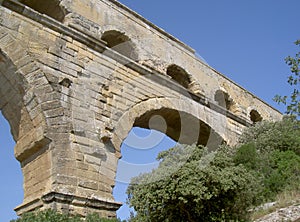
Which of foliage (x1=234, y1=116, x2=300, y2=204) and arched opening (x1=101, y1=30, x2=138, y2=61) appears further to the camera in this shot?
arched opening (x1=101, y1=30, x2=138, y2=61)

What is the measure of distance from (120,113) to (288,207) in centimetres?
376

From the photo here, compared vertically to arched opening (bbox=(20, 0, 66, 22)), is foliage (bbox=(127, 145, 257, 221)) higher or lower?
lower

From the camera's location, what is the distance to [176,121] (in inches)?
424

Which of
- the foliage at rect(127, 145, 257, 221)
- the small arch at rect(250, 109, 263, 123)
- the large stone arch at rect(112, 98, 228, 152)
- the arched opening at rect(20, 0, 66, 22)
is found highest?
the small arch at rect(250, 109, 263, 123)

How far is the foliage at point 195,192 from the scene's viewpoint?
6.83 m

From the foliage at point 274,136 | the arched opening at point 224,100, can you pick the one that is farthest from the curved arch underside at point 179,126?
the arched opening at point 224,100

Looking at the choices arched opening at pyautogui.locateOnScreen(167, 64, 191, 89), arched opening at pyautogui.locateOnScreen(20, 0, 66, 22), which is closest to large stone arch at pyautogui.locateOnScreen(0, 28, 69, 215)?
arched opening at pyautogui.locateOnScreen(20, 0, 66, 22)

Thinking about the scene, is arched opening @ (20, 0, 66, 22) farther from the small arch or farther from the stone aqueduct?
the small arch

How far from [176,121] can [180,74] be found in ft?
5.95

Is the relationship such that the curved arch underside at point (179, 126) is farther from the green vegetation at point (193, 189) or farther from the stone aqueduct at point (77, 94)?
the green vegetation at point (193, 189)

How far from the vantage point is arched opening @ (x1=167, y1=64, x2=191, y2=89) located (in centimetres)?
1161

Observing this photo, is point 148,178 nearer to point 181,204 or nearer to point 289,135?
point 181,204

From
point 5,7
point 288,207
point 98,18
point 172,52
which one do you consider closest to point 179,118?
point 172,52

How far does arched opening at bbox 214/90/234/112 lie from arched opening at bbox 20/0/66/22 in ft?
20.1
